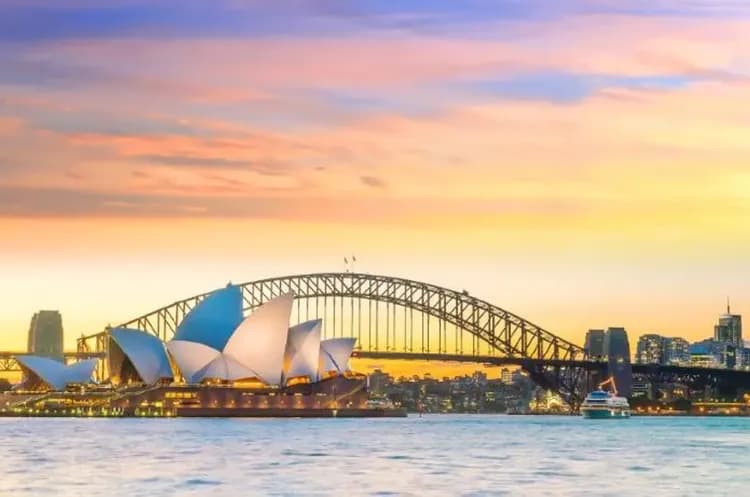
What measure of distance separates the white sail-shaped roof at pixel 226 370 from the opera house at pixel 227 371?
8 centimetres

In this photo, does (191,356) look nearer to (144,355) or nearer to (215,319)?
(215,319)

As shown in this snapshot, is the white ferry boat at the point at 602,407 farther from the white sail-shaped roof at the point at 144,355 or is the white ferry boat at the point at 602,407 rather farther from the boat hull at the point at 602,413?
the white sail-shaped roof at the point at 144,355

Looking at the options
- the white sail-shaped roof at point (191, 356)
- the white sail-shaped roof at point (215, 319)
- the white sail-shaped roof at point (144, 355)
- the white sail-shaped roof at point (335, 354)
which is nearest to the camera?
the white sail-shaped roof at point (215, 319)

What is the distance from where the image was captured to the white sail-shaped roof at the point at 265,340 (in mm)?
125312

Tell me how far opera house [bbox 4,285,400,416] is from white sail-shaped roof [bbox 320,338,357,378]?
0.28 feet

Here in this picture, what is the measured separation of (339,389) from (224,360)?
14966 millimetres

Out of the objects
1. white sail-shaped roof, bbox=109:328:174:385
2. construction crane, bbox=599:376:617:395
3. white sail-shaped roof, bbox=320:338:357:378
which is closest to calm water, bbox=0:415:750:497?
white sail-shaped roof, bbox=109:328:174:385

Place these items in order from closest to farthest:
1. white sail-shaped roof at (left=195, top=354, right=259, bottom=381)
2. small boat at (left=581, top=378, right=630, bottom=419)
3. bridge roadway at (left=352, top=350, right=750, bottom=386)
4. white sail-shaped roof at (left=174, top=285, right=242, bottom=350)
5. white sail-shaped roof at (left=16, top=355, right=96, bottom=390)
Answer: white sail-shaped roof at (left=174, top=285, right=242, bottom=350) < white sail-shaped roof at (left=195, top=354, right=259, bottom=381) < bridge roadway at (left=352, top=350, right=750, bottom=386) < white sail-shaped roof at (left=16, top=355, right=96, bottom=390) < small boat at (left=581, top=378, right=630, bottom=419)

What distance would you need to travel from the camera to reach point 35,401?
14838 centimetres

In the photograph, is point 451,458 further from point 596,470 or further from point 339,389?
point 339,389

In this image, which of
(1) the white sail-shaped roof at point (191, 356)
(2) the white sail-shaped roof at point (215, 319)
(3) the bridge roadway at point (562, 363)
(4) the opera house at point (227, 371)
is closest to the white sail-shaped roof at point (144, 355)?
(4) the opera house at point (227, 371)

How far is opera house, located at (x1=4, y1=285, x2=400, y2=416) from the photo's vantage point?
130625 millimetres

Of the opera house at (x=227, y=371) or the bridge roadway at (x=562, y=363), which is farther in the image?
the bridge roadway at (x=562, y=363)

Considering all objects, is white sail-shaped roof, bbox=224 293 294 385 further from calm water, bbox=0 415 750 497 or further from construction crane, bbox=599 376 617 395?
construction crane, bbox=599 376 617 395
